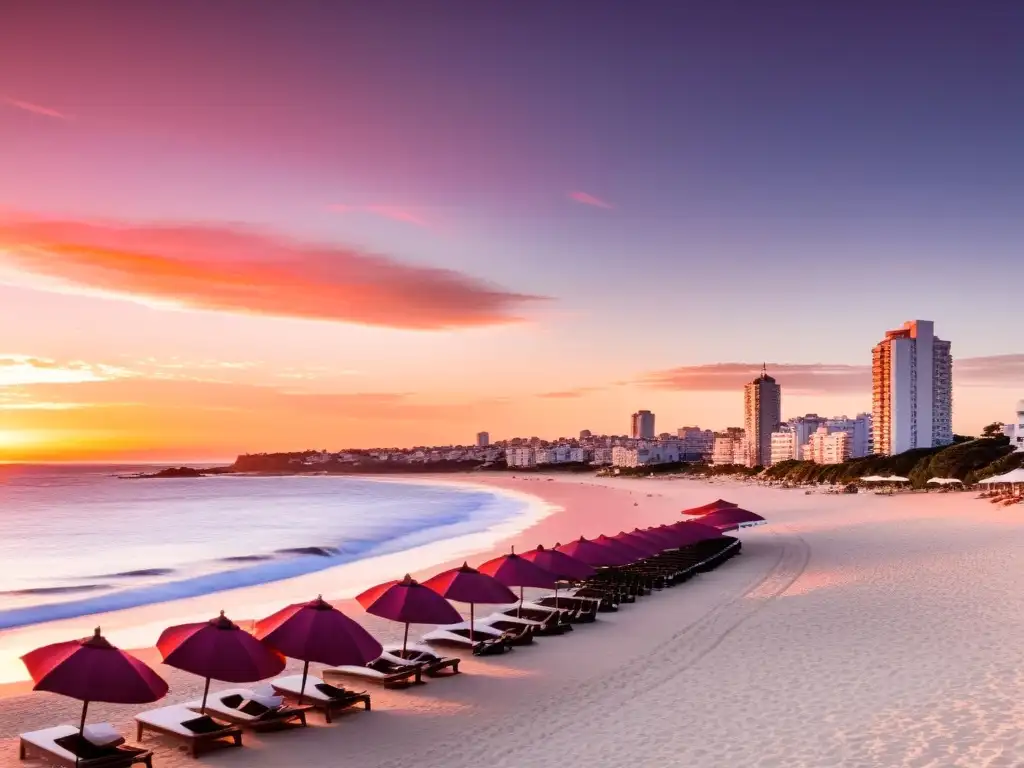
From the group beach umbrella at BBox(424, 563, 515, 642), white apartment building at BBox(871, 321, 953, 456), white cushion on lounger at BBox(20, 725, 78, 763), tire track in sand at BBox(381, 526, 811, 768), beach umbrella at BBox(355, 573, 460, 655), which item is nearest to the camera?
white cushion on lounger at BBox(20, 725, 78, 763)

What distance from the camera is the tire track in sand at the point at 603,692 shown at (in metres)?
9.59

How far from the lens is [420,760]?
9352mm

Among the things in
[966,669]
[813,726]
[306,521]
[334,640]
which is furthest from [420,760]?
[306,521]

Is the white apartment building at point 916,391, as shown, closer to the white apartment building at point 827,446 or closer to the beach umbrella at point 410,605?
the white apartment building at point 827,446

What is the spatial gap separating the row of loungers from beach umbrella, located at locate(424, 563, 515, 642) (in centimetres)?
98

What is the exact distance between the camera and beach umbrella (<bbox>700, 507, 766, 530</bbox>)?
2725 cm

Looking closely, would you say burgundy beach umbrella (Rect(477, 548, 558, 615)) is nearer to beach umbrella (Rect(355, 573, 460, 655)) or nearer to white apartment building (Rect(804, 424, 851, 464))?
beach umbrella (Rect(355, 573, 460, 655))

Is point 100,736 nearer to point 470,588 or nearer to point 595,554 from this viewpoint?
point 470,588

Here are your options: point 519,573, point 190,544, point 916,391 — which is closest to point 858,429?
point 916,391

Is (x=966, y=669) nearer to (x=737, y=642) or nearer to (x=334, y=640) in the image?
(x=737, y=642)

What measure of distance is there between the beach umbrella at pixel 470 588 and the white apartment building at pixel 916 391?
430ft

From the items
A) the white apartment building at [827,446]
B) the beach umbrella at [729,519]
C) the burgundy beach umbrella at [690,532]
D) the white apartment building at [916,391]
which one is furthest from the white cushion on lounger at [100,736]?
the white apartment building at [827,446]

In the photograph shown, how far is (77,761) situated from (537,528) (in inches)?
1454

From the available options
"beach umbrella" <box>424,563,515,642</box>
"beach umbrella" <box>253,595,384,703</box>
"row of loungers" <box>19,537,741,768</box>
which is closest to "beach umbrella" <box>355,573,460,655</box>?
"row of loungers" <box>19,537,741,768</box>
